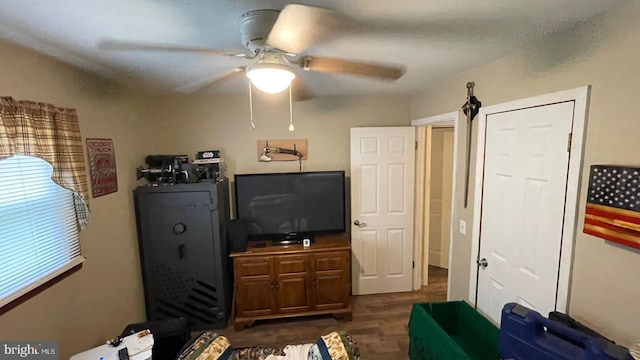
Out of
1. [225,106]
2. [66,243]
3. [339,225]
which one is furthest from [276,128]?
[66,243]

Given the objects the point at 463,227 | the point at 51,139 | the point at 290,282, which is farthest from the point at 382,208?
the point at 51,139

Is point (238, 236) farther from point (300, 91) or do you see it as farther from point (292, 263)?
point (300, 91)

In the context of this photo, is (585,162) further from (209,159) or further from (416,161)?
(209,159)

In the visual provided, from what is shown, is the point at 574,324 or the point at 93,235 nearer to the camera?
the point at 574,324

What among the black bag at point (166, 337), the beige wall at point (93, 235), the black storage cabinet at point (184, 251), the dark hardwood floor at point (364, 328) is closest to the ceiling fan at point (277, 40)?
the beige wall at point (93, 235)

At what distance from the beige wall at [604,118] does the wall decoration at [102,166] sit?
117 inches

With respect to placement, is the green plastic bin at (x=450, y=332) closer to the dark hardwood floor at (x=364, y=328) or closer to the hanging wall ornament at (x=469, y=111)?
the dark hardwood floor at (x=364, y=328)

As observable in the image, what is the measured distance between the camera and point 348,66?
182 cm

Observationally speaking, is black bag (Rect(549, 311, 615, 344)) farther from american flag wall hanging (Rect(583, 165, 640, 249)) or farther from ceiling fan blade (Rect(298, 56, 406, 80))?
ceiling fan blade (Rect(298, 56, 406, 80))

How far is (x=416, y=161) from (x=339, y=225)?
114cm

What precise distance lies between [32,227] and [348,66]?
81.8 inches

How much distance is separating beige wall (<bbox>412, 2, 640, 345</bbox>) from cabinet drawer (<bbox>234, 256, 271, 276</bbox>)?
7.36 feet

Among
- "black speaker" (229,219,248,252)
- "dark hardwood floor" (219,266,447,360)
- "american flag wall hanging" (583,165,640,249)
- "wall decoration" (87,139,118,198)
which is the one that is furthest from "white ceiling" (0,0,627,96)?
"dark hardwood floor" (219,266,447,360)

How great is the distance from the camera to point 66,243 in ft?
6.13
